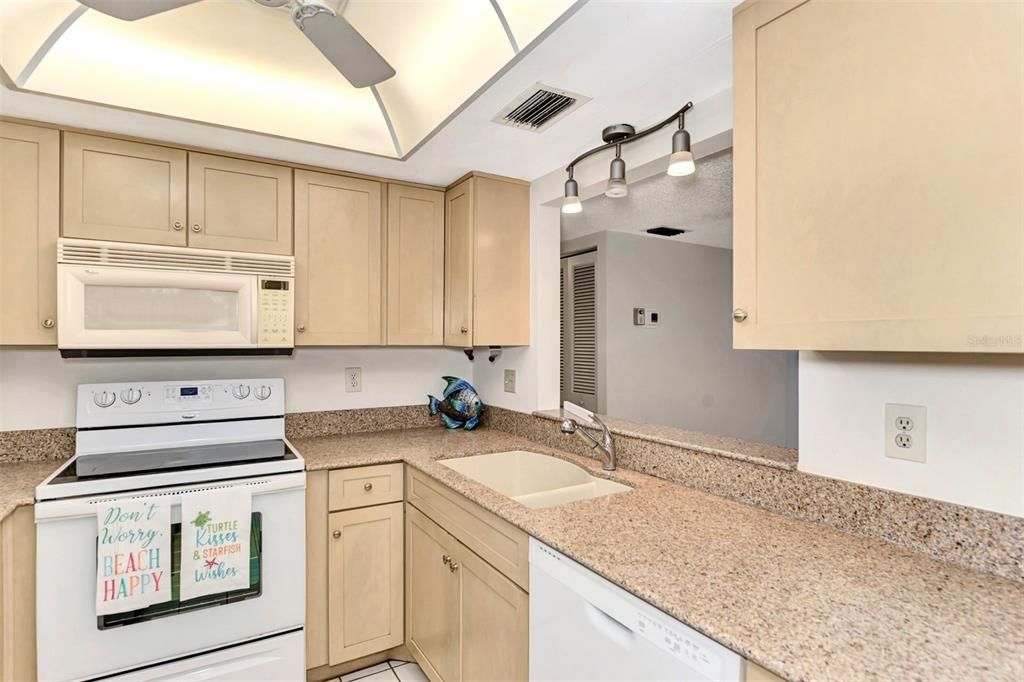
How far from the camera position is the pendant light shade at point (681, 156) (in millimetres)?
1537

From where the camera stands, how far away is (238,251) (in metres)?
2.15

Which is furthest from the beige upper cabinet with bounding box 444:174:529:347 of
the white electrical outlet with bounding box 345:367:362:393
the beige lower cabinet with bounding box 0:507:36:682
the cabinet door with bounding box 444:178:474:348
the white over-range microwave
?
the beige lower cabinet with bounding box 0:507:36:682

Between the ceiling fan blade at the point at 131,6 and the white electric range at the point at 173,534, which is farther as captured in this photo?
the white electric range at the point at 173,534

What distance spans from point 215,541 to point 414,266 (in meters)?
1.41

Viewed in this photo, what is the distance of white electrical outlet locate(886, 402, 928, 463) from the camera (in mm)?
1147

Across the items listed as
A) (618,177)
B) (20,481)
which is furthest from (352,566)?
(618,177)

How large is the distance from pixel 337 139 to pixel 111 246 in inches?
35.5

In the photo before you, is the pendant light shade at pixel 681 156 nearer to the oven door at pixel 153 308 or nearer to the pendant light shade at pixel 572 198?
the pendant light shade at pixel 572 198

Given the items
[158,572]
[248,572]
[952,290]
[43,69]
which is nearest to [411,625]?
[248,572]

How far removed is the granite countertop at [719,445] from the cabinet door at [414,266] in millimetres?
1013

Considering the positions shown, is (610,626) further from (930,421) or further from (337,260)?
(337,260)

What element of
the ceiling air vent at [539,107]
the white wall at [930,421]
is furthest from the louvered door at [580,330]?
the white wall at [930,421]

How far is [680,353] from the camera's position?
13.9ft

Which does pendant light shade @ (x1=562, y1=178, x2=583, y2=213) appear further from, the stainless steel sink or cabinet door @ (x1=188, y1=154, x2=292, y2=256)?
cabinet door @ (x1=188, y1=154, x2=292, y2=256)
